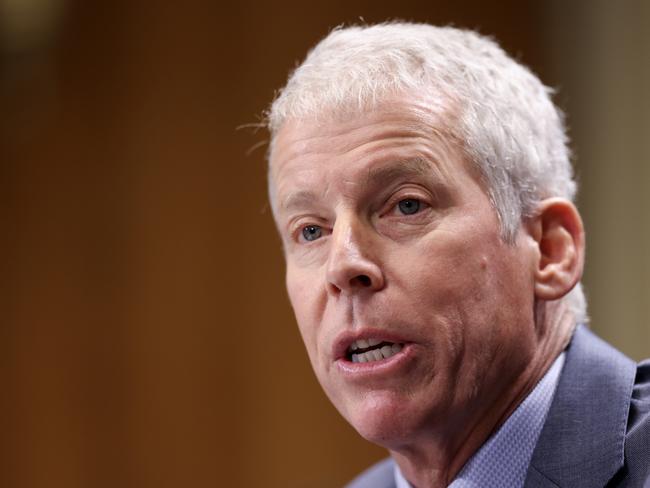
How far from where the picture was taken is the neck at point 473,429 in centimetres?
185

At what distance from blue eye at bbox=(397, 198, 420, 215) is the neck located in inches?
12.9

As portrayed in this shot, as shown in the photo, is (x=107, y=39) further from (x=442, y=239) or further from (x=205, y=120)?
(x=442, y=239)

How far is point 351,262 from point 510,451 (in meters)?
0.47

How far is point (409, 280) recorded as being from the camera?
1757 mm

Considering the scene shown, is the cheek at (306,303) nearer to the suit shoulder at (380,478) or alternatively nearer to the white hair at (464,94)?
the white hair at (464,94)

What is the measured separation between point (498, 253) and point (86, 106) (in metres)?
2.85

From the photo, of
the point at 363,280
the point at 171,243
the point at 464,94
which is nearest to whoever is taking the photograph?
the point at 363,280

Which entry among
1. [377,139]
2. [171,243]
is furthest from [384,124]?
[171,243]

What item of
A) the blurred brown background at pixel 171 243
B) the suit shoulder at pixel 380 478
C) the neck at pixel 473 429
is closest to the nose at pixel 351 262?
the neck at pixel 473 429

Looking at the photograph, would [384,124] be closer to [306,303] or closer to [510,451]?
[306,303]

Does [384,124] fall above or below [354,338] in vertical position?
above

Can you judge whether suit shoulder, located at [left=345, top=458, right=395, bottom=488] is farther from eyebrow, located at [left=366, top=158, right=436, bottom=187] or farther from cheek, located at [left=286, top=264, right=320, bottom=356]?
eyebrow, located at [left=366, top=158, right=436, bottom=187]

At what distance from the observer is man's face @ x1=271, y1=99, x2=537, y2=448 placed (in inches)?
69.4

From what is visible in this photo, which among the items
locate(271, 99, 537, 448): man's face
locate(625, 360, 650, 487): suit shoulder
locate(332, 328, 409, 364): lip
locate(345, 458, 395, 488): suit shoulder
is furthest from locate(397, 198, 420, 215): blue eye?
locate(345, 458, 395, 488): suit shoulder
